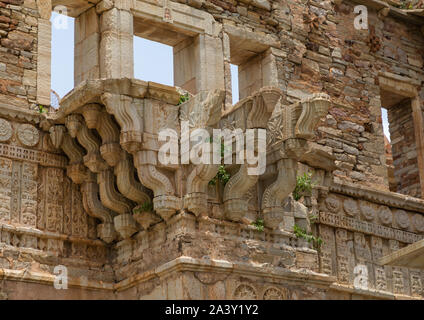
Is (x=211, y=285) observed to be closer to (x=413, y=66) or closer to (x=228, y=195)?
(x=228, y=195)

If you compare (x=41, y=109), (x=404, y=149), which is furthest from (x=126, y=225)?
(x=404, y=149)

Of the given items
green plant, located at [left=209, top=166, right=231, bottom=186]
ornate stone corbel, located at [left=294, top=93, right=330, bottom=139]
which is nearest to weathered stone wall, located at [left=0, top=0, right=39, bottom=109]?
green plant, located at [left=209, top=166, right=231, bottom=186]

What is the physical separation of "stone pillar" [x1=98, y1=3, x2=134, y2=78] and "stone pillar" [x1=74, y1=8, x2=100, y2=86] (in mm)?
59

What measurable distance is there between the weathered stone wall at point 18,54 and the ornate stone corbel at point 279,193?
261cm

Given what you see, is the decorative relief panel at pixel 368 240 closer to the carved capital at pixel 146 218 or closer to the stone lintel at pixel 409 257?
the carved capital at pixel 146 218

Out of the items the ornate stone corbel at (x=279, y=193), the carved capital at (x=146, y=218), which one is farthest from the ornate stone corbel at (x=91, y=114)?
the ornate stone corbel at (x=279, y=193)

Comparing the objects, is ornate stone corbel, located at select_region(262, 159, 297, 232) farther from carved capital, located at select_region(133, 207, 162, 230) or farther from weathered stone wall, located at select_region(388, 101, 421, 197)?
weathered stone wall, located at select_region(388, 101, 421, 197)

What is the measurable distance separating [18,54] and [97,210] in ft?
5.96

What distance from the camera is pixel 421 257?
793 cm

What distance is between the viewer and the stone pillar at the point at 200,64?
1194cm

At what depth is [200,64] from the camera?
1196cm

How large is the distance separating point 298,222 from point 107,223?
2.09 meters

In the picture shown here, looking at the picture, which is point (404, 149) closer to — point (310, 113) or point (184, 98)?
point (310, 113)
